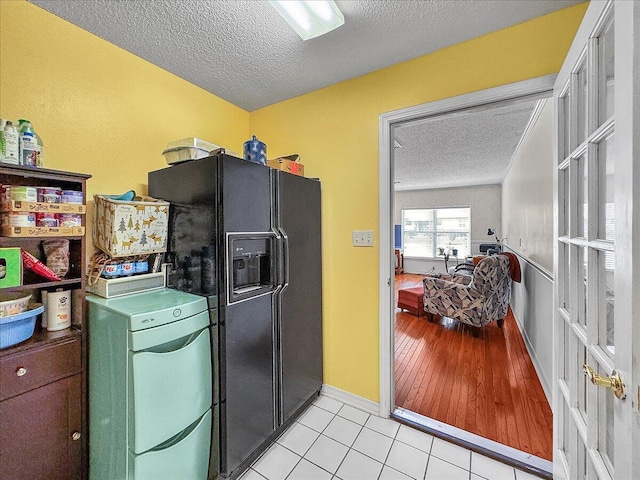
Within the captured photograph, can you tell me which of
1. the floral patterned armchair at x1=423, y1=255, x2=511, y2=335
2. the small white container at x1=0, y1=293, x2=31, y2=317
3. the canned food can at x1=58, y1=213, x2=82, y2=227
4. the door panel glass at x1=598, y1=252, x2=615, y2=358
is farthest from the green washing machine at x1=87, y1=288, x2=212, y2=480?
the floral patterned armchair at x1=423, y1=255, x2=511, y2=335

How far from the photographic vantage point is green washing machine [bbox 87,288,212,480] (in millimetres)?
1112

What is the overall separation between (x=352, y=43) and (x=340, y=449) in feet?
7.97

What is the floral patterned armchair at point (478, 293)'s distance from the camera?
314cm

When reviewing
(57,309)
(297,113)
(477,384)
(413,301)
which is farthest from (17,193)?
(413,301)

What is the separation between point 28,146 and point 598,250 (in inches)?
88.1

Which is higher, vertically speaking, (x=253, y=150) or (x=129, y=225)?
(x=253, y=150)

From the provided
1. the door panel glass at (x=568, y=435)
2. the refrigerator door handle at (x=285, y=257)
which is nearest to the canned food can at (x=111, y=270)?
the refrigerator door handle at (x=285, y=257)

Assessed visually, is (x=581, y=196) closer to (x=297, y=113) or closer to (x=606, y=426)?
(x=606, y=426)

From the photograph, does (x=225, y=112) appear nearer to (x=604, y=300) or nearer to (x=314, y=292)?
(x=314, y=292)

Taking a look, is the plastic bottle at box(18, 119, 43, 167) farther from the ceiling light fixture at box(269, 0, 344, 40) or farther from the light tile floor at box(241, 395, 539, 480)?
the light tile floor at box(241, 395, 539, 480)

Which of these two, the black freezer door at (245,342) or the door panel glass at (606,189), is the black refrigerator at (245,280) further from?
the door panel glass at (606,189)

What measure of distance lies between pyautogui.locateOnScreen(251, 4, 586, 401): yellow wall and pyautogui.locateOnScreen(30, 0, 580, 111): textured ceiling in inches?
4.1

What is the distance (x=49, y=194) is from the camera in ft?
3.90

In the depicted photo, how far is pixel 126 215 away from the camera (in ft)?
4.55
